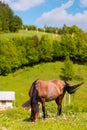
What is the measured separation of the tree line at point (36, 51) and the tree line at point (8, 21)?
26.2m

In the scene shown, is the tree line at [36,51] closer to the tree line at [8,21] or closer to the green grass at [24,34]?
the green grass at [24,34]

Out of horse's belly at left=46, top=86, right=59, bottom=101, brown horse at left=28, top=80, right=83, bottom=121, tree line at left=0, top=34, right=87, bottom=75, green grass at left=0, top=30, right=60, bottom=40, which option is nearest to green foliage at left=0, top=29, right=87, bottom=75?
tree line at left=0, top=34, right=87, bottom=75

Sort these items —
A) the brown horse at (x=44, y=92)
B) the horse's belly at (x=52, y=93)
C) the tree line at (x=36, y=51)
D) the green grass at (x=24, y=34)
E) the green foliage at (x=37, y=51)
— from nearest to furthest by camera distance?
the brown horse at (x=44, y=92)
the horse's belly at (x=52, y=93)
the tree line at (x=36, y=51)
the green foliage at (x=37, y=51)
the green grass at (x=24, y=34)

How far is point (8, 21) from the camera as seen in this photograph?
156m

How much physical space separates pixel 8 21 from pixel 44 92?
13934 cm

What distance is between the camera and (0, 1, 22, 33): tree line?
151500 mm

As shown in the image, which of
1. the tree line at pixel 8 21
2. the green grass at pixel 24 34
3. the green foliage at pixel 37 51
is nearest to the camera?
the green foliage at pixel 37 51

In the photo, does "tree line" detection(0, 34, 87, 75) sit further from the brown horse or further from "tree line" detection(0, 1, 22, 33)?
the brown horse

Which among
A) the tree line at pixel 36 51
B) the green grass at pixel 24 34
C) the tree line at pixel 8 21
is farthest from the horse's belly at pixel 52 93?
the tree line at pixel 8 21

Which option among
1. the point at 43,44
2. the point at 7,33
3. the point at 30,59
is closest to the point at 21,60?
the point at 30,59

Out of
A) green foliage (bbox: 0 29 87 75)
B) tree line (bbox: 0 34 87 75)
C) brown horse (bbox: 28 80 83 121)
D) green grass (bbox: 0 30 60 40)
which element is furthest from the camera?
green grass (bbox: 0 30 60 40)

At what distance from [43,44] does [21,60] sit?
1012cm

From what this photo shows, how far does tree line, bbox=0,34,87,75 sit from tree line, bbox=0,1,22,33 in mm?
26194

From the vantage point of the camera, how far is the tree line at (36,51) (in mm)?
111375
